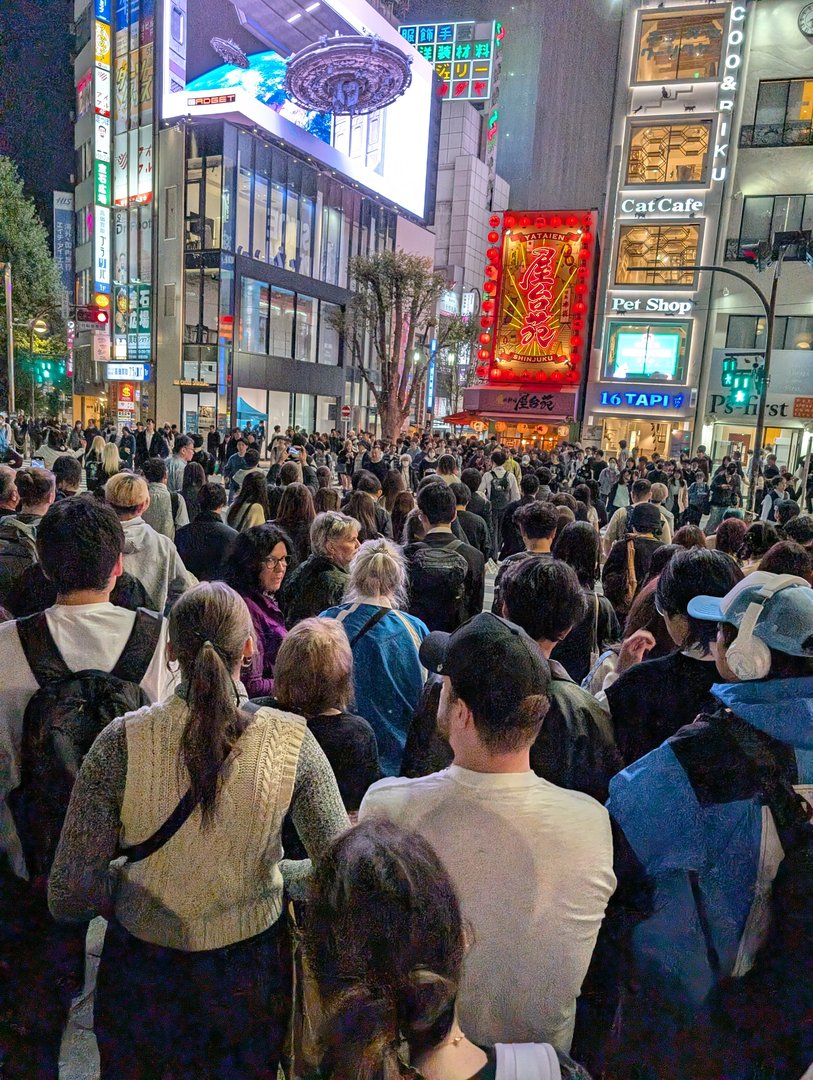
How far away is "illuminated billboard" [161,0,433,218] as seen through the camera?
31.9 meters

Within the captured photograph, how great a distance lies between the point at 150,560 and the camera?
4.35 metres

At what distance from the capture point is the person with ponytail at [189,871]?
5.44 feet

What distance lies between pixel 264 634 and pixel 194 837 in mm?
2013

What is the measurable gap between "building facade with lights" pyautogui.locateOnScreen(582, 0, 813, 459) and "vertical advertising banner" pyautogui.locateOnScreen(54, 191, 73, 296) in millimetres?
32094

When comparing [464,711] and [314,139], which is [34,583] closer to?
[464,711]

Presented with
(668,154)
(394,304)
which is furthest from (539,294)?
(394,304)

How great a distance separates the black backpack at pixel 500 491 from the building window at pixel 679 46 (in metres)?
24.9

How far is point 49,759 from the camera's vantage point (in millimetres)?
2096

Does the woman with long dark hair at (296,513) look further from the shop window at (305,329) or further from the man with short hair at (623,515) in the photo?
the shop window at (305,329)

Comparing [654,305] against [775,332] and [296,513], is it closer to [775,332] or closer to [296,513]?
[775,332]

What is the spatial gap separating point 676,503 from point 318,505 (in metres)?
11.0

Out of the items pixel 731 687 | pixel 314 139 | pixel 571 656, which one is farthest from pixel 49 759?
pixel 314 139

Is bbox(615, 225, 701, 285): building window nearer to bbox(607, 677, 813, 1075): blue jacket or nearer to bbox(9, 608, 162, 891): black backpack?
bbox(607, 677, 813, 1075): blue jacket

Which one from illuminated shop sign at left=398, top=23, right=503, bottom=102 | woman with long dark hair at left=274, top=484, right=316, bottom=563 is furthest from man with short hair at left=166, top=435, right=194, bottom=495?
illuminated shop sign at left=398, top=23, right=503, bottom=102
